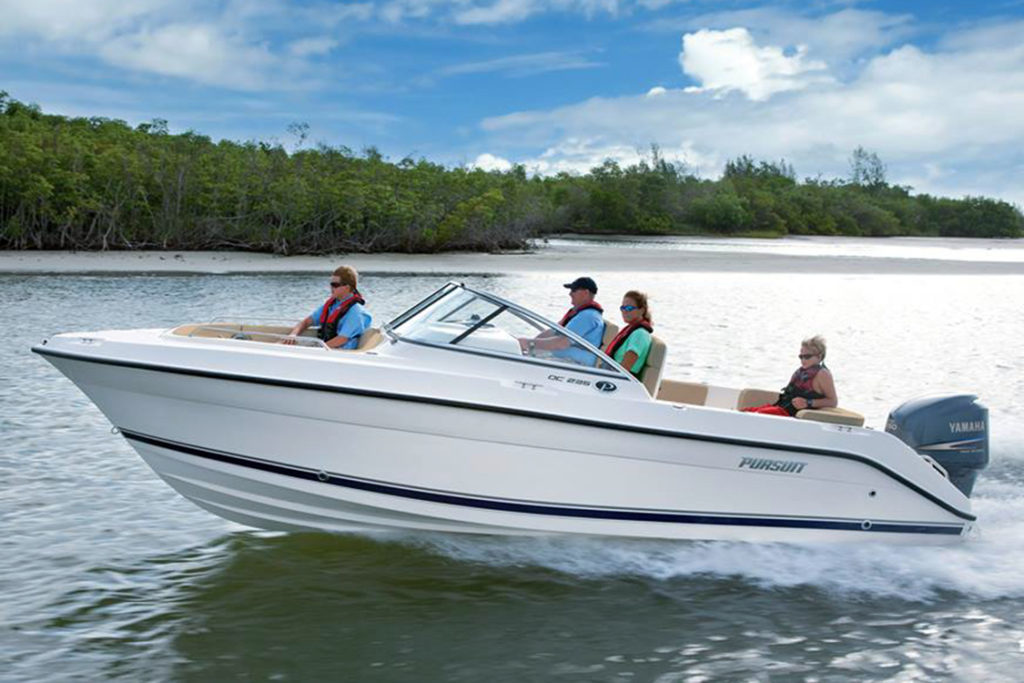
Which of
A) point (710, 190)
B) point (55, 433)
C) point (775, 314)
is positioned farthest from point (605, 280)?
point (710, 190)

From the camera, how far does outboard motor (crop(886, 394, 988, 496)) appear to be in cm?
658

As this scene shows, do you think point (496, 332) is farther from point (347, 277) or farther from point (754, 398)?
point (754, 398)

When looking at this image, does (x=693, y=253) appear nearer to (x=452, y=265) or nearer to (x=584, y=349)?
(x=452, y=265)

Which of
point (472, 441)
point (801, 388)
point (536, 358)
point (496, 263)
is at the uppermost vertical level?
point (496, 263)

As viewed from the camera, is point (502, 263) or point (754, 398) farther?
point (502, 263)

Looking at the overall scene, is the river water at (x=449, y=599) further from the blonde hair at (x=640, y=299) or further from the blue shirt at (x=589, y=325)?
the blonde hair at (x=640, y=299)

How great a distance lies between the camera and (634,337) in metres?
6.41

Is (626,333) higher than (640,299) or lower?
lower

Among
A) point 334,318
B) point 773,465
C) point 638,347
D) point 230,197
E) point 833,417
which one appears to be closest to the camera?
point 773,465

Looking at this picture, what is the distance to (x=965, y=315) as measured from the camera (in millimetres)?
23906

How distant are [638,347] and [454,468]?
4.56 ft

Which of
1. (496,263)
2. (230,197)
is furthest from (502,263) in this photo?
(230,197)

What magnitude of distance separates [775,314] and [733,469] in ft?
58.8

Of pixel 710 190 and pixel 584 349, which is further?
pixel 710 190
